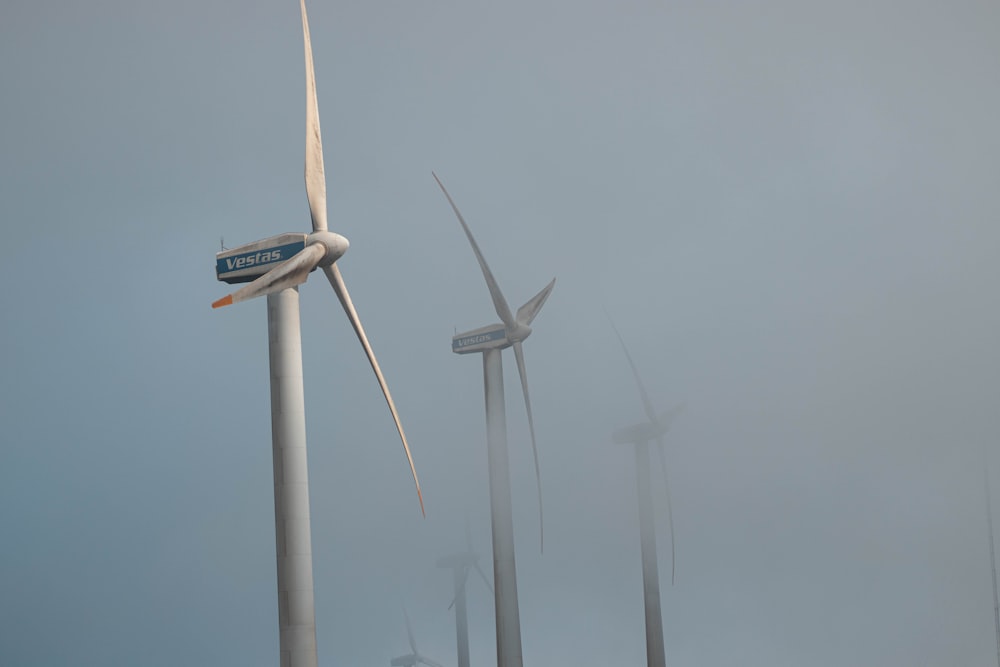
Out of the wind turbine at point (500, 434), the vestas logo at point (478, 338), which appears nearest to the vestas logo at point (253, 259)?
the wind turbine at point (500, 434)

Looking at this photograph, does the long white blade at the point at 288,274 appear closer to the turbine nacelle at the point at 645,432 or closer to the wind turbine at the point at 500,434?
the wind turbine at the point at 500,434

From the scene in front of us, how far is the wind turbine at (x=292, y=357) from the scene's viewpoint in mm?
49000

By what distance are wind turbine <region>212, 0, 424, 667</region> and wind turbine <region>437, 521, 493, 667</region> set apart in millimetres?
86470

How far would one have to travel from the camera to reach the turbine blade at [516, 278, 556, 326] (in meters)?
86.8

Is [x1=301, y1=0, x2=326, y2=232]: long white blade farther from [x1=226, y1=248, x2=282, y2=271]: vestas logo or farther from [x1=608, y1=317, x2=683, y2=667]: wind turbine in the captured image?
[x1=608, y1=317, x2=683, y2=667]: wind turbine

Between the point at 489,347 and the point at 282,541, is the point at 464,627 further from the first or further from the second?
the point at 282,541

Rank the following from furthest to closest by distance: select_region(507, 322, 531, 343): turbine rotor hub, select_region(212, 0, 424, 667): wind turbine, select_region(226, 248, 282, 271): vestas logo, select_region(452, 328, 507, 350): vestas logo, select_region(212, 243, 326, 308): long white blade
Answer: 1. select_region(452, 328, 507, 350): vestas logo
2. select_region(507, 322, 531, 343): turbine rotor hub
3. select_region(226, 248, 282, 271): vestas logo
4. select_region(212, 243, 326, 308): long white blade
5. select_region(212, 0, 424, 667): wind turbine

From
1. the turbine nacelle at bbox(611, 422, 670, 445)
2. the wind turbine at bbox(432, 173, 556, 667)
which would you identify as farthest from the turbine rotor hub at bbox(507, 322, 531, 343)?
the turbine nacelle at bbox(611, 422, 670, 445)

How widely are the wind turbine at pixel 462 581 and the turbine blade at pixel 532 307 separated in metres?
55.9

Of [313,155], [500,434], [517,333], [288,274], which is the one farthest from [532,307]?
[288,274]

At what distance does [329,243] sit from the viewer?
55.2m

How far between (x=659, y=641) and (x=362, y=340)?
51389 millimetres

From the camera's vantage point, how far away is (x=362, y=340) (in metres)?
56.2

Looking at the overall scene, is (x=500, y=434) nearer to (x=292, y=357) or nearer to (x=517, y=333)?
(x=517, y=333)
